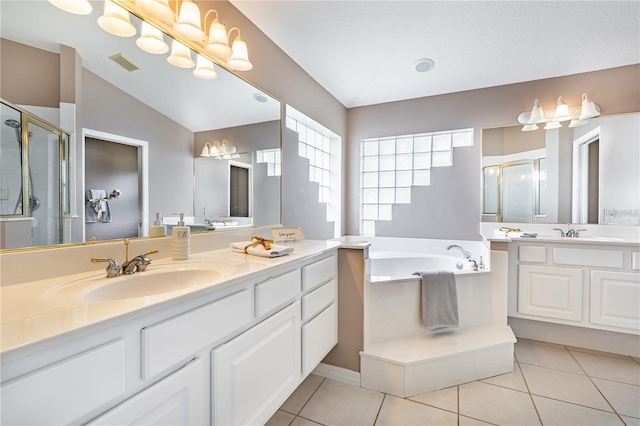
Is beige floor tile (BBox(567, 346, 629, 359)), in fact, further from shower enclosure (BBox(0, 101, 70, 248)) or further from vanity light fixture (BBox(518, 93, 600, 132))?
shower enclosure (BBox(0, 101, 70, 248))

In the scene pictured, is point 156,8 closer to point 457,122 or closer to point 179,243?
point 179,243

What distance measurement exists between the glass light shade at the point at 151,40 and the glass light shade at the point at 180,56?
0.17 feet

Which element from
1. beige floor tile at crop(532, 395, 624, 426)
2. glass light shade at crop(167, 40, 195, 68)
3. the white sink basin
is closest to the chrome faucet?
the white sink basin

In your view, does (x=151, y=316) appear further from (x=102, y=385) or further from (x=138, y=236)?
(x=138, y=236)

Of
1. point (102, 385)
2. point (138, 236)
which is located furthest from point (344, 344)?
point (102, 385)

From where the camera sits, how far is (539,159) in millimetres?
2908

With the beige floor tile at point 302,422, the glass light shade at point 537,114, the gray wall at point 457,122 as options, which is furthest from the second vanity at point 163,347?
the glass light shade at point 537,114

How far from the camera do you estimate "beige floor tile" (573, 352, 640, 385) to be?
202cm

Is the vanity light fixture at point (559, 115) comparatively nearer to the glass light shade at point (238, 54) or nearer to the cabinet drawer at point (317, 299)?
the cabinet drawer at point (317, 299)

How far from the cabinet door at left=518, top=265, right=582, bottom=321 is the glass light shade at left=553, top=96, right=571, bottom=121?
1.46m

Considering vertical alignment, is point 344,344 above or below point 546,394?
above

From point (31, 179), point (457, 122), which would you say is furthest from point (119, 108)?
point (457, 122)

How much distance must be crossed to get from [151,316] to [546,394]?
234 cm

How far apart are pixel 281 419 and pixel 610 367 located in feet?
8.08
